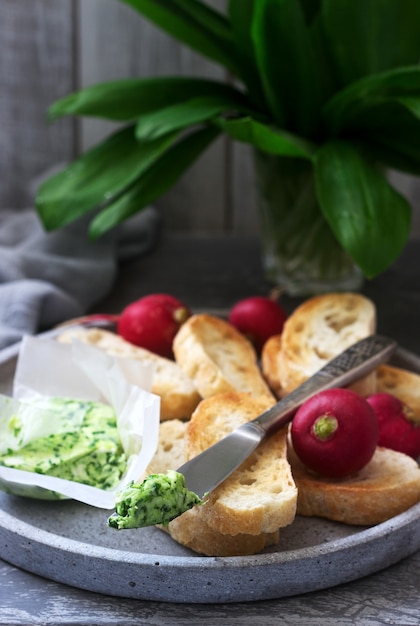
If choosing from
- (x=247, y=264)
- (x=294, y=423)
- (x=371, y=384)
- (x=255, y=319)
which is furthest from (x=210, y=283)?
(x=294, y=423)

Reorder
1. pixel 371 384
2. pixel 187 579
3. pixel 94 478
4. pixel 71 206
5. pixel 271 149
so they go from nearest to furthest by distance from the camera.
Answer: pixel 187 579
pixel 94 478
pixel 371 384
pixel 271 149
pixel 71 206

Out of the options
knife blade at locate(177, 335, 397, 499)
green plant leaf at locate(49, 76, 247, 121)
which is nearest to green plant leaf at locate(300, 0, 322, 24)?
green plant leaf at locate(49, 76, 247, 121)

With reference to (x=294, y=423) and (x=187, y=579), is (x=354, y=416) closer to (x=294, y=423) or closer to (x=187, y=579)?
(x=294, y=423)

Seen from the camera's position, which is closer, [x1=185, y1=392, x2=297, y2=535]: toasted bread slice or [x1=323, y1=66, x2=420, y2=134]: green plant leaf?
[x1=185, y1=392, x2=297, y2=535]: toasted bread slice

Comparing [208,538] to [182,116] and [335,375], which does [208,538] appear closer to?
[335,375]

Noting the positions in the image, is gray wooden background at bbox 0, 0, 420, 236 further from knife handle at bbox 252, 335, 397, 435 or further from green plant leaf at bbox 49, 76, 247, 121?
knife handle at bbox 252, 335, 397, 435

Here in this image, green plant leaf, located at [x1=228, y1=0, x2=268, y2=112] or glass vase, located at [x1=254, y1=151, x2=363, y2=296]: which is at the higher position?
green plant leaf, located at [x1=228, y1=0, x2=268, y2=112]

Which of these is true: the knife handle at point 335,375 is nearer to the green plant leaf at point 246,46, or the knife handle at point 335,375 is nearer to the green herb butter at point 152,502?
the green herb butter at point 152,502
